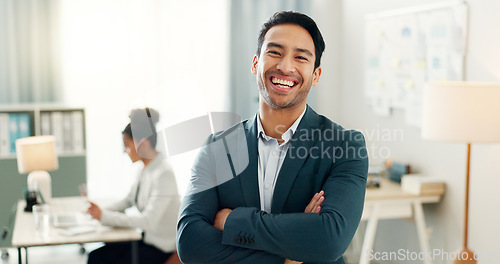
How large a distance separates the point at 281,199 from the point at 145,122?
1153 mm

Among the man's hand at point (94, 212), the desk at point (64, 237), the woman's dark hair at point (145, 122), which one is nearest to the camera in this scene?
the woman's dark hair at point (145, 122)

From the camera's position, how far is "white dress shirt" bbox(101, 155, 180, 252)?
9.45ft

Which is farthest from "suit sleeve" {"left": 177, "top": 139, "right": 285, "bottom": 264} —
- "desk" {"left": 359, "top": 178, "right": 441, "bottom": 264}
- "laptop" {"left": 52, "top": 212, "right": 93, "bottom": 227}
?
"desk" {"left": 359, "top": 178, "right": 441, "bottom": 264}

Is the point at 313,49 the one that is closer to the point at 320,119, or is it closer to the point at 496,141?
the point at 320,119

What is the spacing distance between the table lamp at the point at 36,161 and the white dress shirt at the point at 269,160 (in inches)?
90.3

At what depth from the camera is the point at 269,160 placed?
1634 millimetres

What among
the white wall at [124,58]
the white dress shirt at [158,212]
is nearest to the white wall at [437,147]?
the white wall at [124,58]

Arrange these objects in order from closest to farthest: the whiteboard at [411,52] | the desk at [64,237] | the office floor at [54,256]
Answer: the desk at [64,237], the whiteboard at [411,52], the office floor at [54,256]

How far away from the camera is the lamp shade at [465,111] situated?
2.77m

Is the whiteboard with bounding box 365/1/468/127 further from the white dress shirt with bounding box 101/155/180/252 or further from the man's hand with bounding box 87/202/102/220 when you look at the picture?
the man's hand with bounding box 87/202/102/220

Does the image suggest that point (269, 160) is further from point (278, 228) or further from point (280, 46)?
point (280, 46)

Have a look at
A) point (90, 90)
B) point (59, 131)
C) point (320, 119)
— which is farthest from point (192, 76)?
point (320, 119)

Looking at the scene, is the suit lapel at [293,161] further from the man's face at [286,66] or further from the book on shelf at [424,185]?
the book on shelf at [424,185]

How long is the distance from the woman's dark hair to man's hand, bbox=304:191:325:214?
3.27ft
